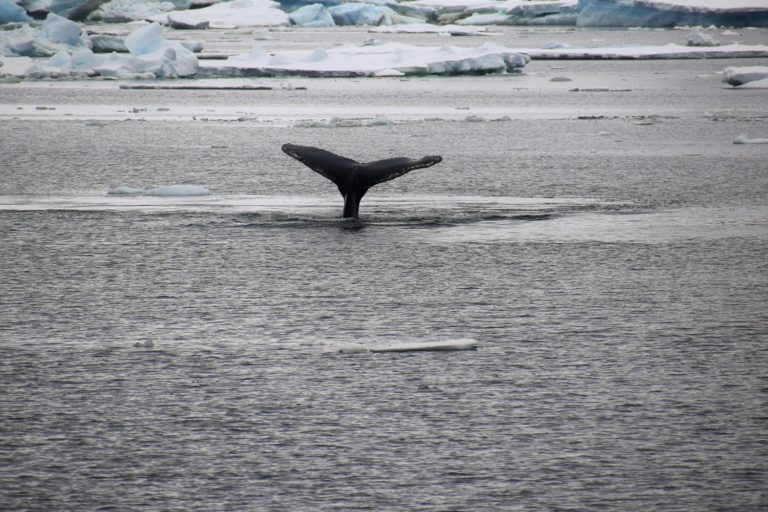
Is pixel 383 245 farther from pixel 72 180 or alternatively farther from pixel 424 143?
pixel 424 143

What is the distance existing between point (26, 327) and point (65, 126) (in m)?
14.1

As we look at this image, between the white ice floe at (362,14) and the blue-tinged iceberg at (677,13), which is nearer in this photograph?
the blue-tinged iceberg at (677,13)

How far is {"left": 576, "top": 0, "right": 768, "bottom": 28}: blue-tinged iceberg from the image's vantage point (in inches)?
2598

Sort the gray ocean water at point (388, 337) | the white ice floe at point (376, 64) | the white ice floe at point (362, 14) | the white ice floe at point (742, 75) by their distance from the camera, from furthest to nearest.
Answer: the white ice floe at point (362, 14) < the white ice floe at point (376, 64) < the white ice floe at point (742, 75) < the gray ocean water at point (388, 337)

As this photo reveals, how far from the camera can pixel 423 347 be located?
568cm

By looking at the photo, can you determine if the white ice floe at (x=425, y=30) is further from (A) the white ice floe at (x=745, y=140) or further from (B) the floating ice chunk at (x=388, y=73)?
(A) the white ice floe at (x=745, y=140)

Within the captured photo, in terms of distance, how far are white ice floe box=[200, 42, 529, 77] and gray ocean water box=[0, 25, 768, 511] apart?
73.3 feet

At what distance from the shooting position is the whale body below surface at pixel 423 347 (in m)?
5.62

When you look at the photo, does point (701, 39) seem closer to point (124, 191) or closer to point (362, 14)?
point (362, 14)

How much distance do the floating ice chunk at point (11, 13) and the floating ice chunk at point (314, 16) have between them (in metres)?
24.6

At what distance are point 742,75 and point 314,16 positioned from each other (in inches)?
2127

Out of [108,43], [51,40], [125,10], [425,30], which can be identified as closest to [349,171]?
[108,43]

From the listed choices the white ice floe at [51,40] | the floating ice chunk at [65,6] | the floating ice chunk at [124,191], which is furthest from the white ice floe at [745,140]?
the floating ice chunk at [65,6]

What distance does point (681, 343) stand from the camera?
575 centimetres
